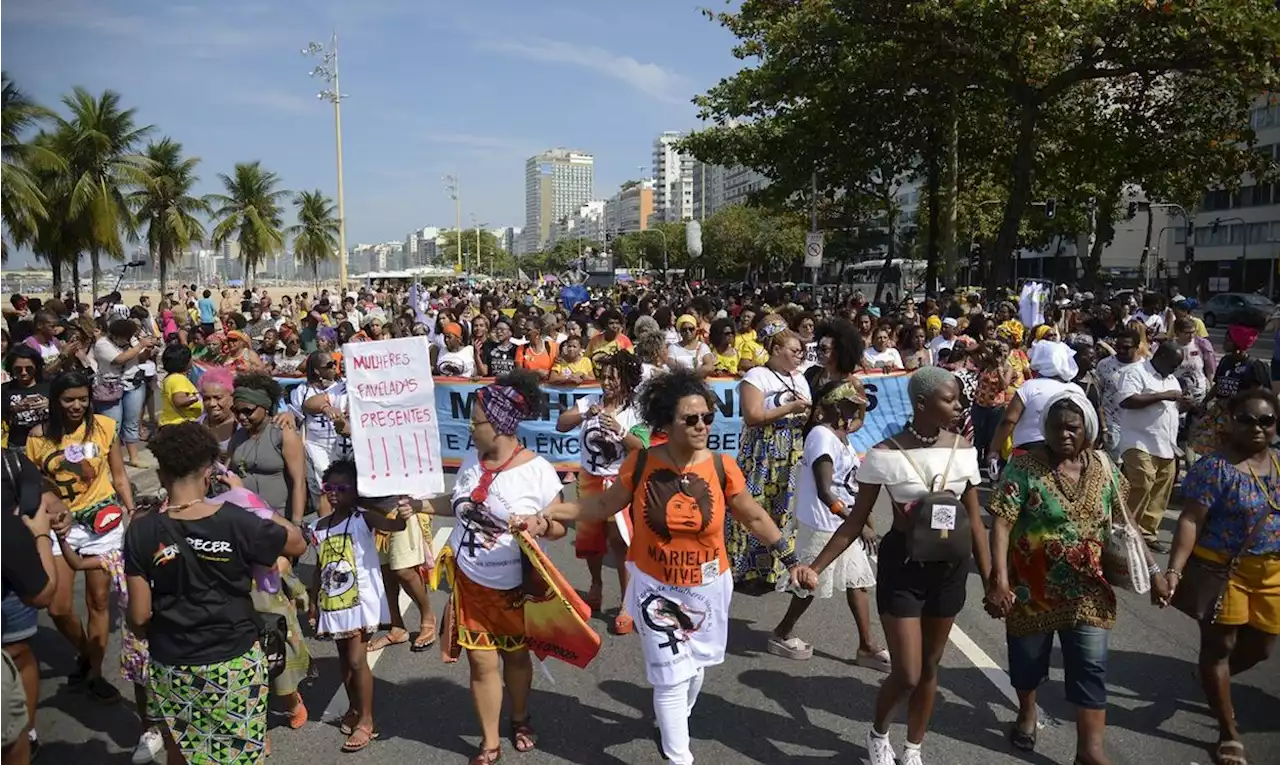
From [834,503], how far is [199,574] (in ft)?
10.1

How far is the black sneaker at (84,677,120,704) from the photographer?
481 centimetres

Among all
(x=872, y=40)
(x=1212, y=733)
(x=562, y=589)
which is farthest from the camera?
(x=872, y=40)

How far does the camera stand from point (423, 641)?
18.0ft

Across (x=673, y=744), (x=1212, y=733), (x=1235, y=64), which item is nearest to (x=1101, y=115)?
(x=1235, y=64)

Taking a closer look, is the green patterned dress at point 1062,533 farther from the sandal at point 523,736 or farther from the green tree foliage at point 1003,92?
the green tree foliage at point 1003,92

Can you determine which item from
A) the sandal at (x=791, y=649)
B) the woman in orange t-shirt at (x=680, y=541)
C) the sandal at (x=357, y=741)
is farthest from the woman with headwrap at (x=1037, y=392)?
the sandal at (x=357, y=741)

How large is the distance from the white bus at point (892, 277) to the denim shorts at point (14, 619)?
43610 mm

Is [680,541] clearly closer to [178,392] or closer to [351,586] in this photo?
[351,586]

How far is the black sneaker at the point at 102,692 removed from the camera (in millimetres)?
4809

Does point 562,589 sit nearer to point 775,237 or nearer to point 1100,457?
point 1100,457

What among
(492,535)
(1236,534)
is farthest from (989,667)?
(492,535)

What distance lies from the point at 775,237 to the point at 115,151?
148 ft

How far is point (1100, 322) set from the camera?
13344 millimetres

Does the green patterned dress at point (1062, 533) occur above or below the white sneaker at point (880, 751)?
above
